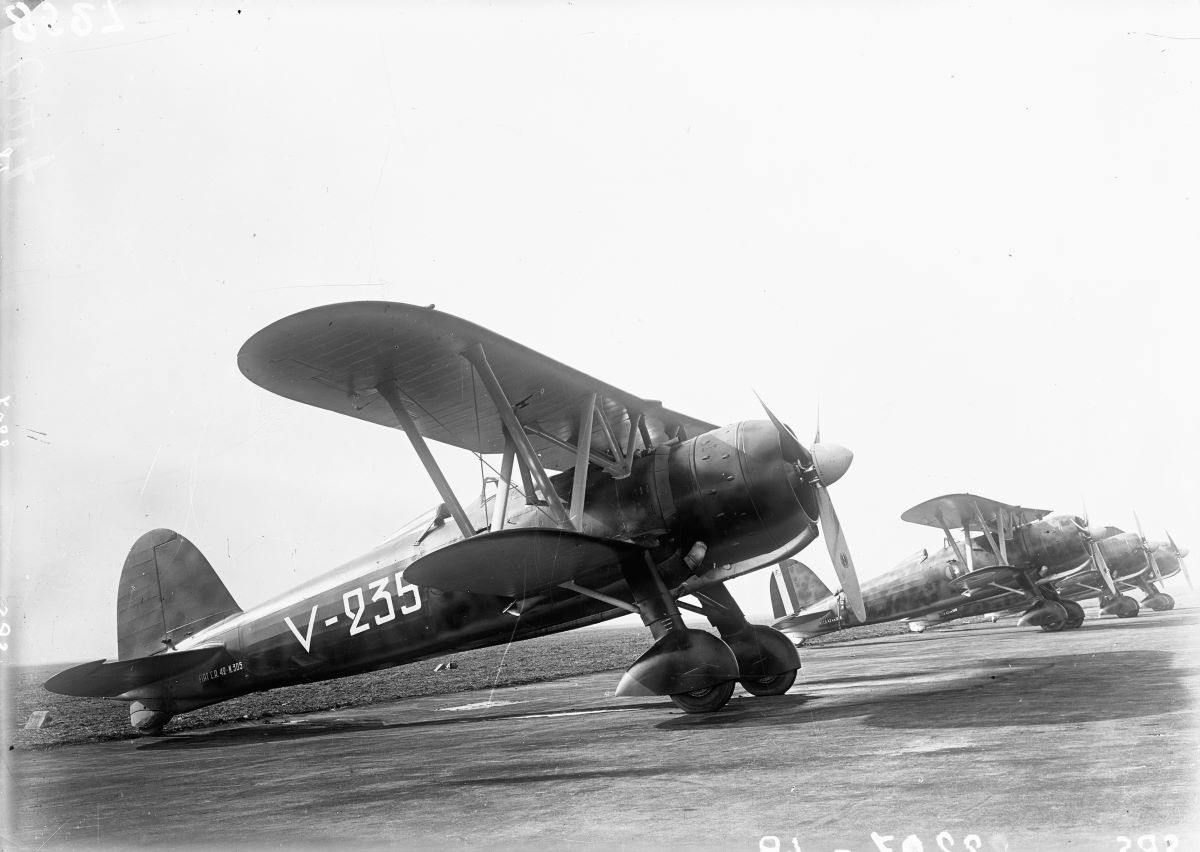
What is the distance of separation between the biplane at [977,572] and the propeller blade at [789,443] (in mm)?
9964

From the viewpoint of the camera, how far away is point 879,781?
400 centimetres

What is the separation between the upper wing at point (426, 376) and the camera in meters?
6.23

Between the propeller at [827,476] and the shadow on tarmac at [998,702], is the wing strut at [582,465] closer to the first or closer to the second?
the propeller at [827,476]

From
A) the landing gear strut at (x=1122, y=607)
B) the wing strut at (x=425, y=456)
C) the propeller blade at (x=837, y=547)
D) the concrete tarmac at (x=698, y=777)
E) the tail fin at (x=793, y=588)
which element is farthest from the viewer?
the landing gear strut at (x=1122, y=607)

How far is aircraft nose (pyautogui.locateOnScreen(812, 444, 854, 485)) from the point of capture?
701cm

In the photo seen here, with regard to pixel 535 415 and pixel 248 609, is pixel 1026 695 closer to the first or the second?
pixel 535 415

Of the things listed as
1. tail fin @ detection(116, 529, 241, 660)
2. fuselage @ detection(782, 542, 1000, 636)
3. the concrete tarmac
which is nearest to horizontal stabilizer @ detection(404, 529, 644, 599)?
the concrete tarmac

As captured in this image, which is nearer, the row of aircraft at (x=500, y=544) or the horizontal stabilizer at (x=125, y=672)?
the row of aircraft at (x=500, y=544)

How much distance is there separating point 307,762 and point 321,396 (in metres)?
3.08

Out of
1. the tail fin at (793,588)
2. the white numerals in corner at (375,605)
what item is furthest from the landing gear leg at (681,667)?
the tail fin at (793,588)

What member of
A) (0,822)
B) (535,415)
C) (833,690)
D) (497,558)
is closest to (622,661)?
(833,690)

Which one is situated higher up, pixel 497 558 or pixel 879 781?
pixel 497 558

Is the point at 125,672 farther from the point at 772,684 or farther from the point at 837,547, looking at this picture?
the point at 837,547

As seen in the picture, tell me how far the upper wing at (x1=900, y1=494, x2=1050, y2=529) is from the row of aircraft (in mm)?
9052
